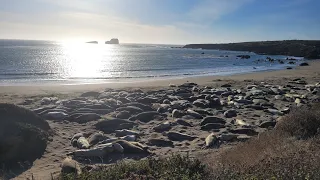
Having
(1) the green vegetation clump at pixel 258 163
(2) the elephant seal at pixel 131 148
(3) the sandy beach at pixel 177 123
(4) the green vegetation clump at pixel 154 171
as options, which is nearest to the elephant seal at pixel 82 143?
(3) the sandy beach at pixel 177 123

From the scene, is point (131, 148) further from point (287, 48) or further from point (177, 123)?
point (287, 48)

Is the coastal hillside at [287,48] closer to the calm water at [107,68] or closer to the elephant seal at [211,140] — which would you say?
the calm water at [107,68]

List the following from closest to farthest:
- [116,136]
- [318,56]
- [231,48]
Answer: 1. [116,136]
2. [318,56]
3. [231,48]

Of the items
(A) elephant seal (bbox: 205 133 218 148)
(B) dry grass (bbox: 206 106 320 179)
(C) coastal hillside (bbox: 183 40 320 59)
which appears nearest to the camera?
(B) dry grass (bbox: 206 106 320 179)

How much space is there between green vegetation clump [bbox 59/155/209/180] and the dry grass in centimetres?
37

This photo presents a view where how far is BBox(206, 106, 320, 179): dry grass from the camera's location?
14.9 ft

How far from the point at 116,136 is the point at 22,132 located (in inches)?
113

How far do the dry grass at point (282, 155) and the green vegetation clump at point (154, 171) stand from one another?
1.21ft

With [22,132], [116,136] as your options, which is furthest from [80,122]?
[22,132]

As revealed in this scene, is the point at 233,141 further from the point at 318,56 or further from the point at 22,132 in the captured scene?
the point at 318,56

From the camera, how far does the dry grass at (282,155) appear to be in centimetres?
454

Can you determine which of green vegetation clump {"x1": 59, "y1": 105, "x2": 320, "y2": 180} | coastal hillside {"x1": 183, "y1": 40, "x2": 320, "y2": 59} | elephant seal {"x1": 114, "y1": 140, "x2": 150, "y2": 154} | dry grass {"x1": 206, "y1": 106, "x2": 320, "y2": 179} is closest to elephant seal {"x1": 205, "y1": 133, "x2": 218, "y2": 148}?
dry grass {"x1": 206, "y1": 106, "x2": 320, "y2": 179}

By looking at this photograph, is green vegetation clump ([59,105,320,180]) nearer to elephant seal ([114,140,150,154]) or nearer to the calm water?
elephant seal ([114,140,150,154])

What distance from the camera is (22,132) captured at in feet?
28.3
